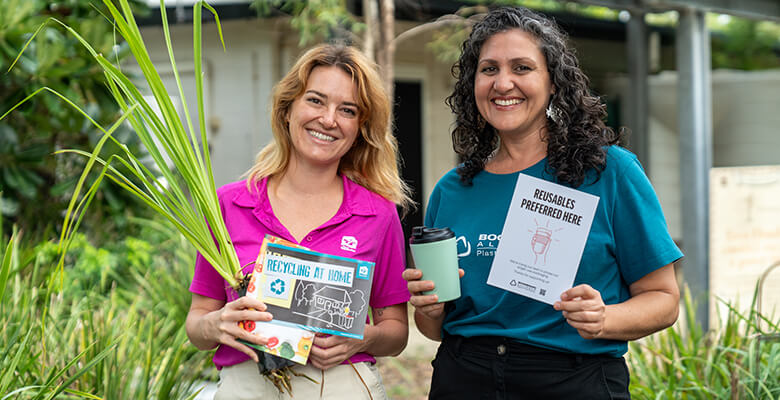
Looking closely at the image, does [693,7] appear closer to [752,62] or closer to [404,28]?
[404,28]

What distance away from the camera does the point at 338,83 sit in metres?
2.14

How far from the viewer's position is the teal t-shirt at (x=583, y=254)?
1781 mm

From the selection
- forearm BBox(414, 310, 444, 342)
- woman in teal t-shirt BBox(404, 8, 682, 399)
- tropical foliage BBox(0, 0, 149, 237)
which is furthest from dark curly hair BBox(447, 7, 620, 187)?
tropical foliage BBox(0, 0, 149, 237)

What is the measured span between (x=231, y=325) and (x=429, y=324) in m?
0.55

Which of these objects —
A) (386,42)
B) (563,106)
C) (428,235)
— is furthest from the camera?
(386,42)

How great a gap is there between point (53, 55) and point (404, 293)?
3723 mm

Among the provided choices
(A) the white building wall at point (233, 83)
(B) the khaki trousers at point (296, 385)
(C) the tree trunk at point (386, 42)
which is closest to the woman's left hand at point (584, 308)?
(B) the khaki trousers at point (296, 385)

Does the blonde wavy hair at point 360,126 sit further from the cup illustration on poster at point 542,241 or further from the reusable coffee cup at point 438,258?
the cup illustration on poster at point 542,241

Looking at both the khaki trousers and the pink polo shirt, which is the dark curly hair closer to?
the pink polo shirt

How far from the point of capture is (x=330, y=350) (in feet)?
6.46

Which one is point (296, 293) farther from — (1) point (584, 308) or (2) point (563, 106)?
(2) point (563, 106)

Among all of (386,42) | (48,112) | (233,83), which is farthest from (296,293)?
(233,83)

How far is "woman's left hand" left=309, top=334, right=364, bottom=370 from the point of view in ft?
6.43

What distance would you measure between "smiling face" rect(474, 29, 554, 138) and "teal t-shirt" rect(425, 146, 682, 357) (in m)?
0.14
